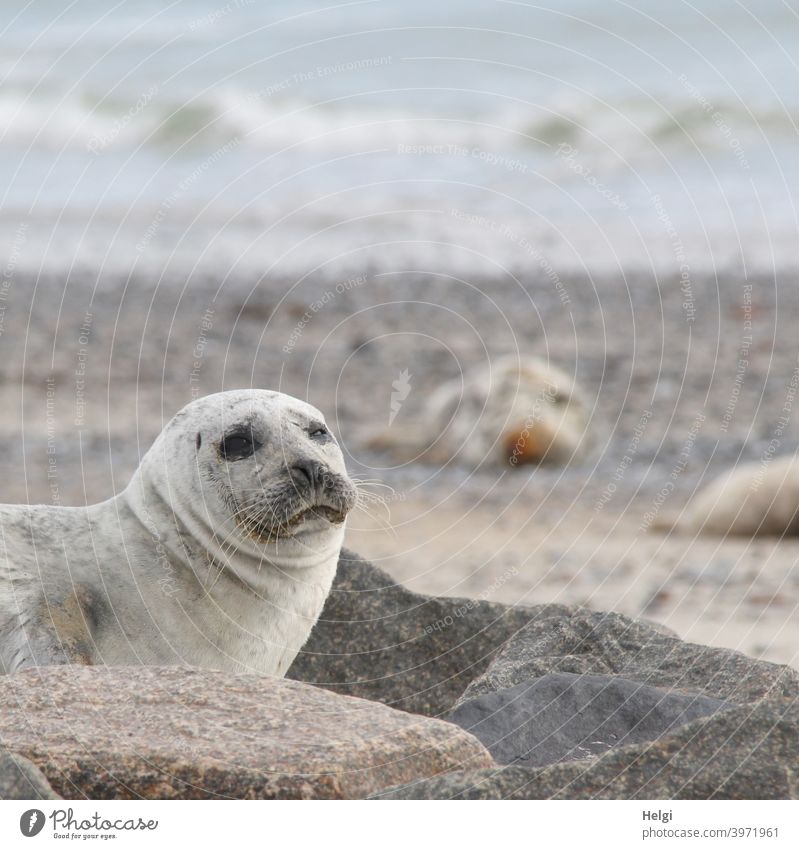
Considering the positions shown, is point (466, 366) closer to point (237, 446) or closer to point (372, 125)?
point (372, 125)

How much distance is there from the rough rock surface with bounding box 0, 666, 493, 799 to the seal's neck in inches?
21.4

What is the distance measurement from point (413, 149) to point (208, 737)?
79.4 ft

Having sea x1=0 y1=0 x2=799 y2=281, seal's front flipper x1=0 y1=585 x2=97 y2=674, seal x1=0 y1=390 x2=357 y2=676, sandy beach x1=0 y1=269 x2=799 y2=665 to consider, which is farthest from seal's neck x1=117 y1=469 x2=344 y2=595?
sea x1=0 y1=0 x2=799 y2=281

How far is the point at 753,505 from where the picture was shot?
12.9m

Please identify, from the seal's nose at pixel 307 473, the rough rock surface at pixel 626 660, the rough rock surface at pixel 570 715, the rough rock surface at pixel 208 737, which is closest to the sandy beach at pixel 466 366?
the rough rock surface at pixel 626 660

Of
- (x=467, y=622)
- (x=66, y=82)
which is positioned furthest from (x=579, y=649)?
(x=66, y=82)

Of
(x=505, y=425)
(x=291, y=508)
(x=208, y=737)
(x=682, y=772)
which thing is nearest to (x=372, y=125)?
(x=505, y=425)

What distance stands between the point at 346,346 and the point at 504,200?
8400mm

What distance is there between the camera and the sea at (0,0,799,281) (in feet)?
83.0

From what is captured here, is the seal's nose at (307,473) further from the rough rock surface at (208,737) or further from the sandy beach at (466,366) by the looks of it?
the sandy beach at (466,366)

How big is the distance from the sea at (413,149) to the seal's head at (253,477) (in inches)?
685

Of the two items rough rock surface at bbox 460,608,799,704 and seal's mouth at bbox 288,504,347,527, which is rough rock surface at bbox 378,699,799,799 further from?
seal's mouth at bbox 288,504,347,527

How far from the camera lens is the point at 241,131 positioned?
31453 millimetres
